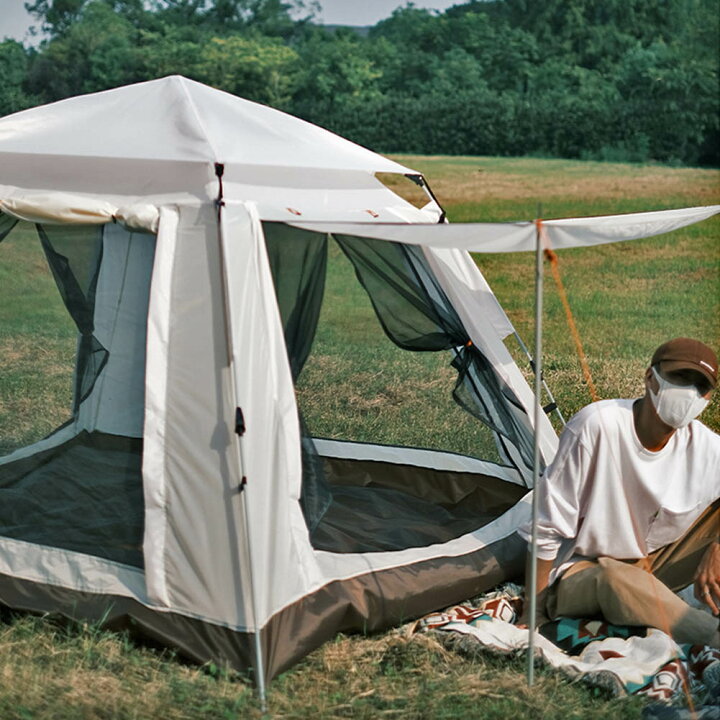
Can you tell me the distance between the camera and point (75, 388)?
13.0 ft

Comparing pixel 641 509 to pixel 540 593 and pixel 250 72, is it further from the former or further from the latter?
pixel 250 72

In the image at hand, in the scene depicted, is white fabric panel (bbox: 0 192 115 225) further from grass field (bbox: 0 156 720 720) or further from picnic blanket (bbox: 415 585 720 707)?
picnic blanket (bbox: 415 585 720 707)

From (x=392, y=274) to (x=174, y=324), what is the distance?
1.06m

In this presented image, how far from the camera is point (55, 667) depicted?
3029mm

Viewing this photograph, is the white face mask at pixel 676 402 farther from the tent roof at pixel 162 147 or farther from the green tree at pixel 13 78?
the green tree at pixel 13 78

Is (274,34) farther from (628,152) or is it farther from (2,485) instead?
(2,485)

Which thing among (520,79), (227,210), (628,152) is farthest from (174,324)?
(520,79)

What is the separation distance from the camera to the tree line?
1950 centimetres

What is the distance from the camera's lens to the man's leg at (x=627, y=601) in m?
3.07

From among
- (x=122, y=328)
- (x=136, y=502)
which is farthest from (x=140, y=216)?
(x=136, y=502)

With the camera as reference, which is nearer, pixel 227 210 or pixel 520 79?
pixel 227 210

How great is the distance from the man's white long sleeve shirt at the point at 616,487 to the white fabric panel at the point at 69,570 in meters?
1.17

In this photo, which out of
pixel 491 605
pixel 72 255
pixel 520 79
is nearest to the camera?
pixel 491 605

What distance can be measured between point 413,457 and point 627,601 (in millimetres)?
1472
